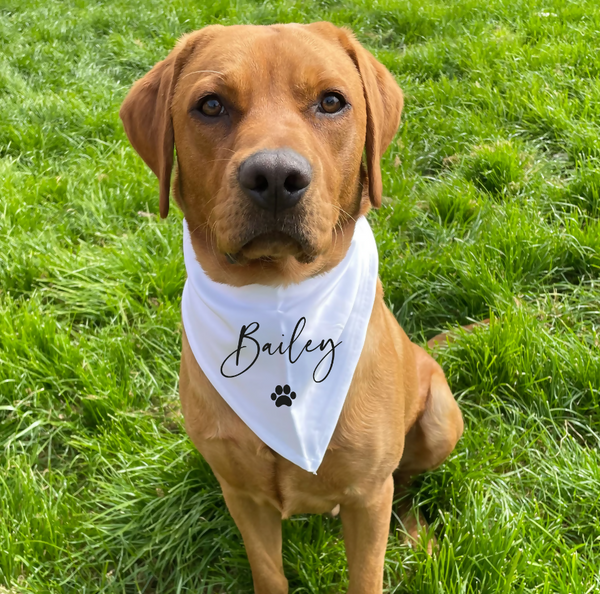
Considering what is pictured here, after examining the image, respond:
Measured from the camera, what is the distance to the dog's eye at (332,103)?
1.96m


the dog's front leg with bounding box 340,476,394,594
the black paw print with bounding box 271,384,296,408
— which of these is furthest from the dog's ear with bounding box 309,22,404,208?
the dog's front leg with bounding box 340,476,394,594

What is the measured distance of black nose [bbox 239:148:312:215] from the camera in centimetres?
160

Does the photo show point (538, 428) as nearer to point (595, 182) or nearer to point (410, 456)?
point (410, 456)

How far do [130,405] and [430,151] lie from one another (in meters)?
2.90

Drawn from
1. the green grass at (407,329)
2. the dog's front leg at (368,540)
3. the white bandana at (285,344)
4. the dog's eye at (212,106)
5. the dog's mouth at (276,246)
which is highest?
the dog's eye at (212,106)

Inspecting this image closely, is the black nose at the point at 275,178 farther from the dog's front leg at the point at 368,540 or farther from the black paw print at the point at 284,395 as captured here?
the dog's front leg at the point at 368,540

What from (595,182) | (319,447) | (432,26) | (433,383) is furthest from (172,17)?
(319,447)

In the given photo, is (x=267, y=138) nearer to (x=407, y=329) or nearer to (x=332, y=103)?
(x=332, y=103)

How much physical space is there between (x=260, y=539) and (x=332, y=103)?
63.4 inches

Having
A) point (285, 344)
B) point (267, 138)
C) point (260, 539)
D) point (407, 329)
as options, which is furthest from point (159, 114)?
point (407, 329)

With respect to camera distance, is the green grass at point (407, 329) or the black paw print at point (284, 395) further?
the green grass at point (407, 329)

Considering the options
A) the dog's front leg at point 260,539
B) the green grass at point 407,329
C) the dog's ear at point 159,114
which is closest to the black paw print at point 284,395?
the dog's front leg at point 260,539

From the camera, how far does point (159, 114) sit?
6.93 ft

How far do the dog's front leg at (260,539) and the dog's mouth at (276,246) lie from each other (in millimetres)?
924
